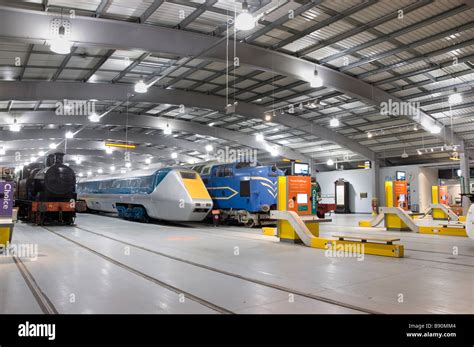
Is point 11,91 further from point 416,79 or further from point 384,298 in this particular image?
point 416,79

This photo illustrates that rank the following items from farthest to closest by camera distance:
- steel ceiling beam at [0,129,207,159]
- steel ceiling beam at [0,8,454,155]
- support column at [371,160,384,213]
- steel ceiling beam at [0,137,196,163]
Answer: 1. support column at [371,160,384,213]
2. steel ceiling beam at [0,137,196,163]
3. steel ceiling beam at [0,129,207,159]
4. steel ceiling beam at [0,8,454,155]

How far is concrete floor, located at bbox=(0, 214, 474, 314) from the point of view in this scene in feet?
14.6

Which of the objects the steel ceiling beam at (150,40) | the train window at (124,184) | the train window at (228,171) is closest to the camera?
the steel ceiling beam at (150,40)

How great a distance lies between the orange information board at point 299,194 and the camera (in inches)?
428

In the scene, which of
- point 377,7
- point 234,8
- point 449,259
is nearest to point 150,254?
point 449,259

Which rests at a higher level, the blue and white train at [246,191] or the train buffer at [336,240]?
the blue and white train at [246,191]

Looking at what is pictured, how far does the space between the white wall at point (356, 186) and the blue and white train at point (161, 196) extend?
736 inches

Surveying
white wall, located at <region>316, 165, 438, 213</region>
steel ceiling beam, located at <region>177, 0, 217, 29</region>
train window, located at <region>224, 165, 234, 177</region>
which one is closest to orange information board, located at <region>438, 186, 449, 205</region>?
white wall, located at <region>316, 165, 438, 213</region>

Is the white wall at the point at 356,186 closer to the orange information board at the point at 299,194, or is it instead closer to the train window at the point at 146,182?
the train window at the point at 146,182

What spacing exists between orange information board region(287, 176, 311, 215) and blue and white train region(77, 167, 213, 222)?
5369 millimetres

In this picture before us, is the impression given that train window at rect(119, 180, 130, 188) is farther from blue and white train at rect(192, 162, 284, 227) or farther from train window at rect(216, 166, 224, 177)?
train window at rect(216, 166, 224, 177)

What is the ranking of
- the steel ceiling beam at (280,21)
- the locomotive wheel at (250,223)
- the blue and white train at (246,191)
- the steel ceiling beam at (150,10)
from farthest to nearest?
the locomotive wheel at (250,223)
the blue and white train at (246,191)
the steel ceiling beam at (280,21)
the steel ceiling beam at (150,10)

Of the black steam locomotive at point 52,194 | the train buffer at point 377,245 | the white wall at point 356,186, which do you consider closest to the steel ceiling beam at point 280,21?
the train buffer at point 377,245

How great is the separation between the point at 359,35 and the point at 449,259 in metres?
8.39
